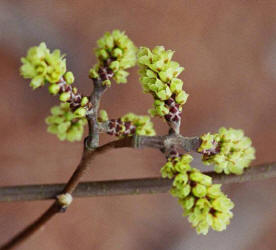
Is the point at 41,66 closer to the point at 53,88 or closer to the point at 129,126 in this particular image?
the point at 53,88

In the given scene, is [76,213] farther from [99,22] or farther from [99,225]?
[99,22]

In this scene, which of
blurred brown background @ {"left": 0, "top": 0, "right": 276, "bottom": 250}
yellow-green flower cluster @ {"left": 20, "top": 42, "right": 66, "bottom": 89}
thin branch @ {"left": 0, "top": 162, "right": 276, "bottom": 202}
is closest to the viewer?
yellow-green flower cluster @ {"left": 20, "top": 42, "right": 66, "bottom": 89}

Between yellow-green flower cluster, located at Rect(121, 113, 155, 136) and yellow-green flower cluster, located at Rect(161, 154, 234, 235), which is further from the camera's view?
yellow-green flower cluster, located at Rect(121, 113, 155, 136)

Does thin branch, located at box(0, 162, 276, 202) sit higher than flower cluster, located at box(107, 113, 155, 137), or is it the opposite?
flower cluster, located at box(107, 113, 155, 137)

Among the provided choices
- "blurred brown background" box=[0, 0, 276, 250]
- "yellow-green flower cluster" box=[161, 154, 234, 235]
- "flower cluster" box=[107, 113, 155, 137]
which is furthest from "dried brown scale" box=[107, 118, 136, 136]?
"blurred brown background" box=[0, 0, 276, 250]

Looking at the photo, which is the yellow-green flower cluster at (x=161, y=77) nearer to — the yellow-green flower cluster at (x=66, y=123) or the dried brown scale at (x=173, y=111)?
the dried brown scale at (x=173, y=111)

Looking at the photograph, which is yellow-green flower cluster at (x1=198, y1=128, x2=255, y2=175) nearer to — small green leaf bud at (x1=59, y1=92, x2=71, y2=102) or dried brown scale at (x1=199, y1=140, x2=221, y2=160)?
dried brown scale at (x1=199, y1=140, x2=221, y2=160)

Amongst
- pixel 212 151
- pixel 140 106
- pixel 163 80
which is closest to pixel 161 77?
pixel 163 80
